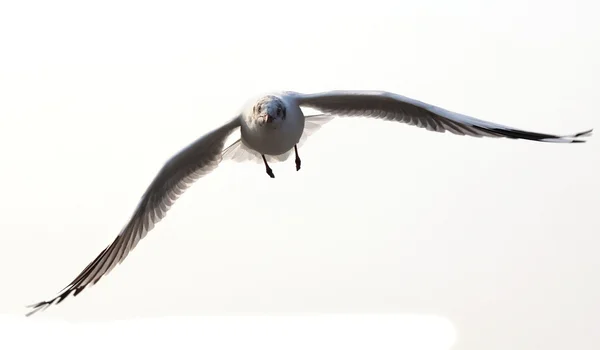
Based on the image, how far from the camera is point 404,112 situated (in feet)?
9.73

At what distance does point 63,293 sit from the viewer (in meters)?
2.70

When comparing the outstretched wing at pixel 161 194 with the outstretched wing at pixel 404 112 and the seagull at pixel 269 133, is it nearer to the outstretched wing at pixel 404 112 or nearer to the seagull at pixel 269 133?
the seagull at pixel 269 133

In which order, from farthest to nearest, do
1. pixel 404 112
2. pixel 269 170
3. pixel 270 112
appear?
pixel 269 170, pixel 404 112, pixel 270 112

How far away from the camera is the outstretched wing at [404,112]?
275 cm

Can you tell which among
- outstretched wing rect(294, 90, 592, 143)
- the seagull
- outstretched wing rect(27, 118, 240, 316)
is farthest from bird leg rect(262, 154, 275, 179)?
outstretched wing rect(294, 90, 592, 143)

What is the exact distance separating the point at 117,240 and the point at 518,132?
5.24 ft

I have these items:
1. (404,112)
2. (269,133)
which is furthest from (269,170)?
(404,112)

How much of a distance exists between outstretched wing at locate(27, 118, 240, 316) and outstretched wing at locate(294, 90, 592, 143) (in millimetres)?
385

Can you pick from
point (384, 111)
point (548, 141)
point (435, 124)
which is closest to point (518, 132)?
point (548, 141)

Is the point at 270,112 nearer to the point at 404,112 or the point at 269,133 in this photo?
the point at 269,133

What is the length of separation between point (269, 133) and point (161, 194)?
632 millimetres

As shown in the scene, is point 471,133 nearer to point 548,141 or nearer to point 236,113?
point 548,141

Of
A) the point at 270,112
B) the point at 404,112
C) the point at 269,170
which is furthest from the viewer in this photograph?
the point at 269,170

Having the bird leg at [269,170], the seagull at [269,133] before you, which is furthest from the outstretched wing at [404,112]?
the bird leg at [269,170]
